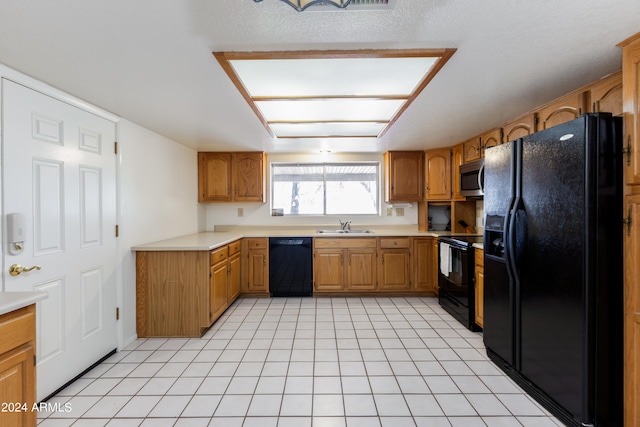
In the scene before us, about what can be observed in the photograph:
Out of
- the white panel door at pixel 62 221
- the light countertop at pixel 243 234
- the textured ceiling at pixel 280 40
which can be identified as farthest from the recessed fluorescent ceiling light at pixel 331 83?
the light countertop at pixel 243 234

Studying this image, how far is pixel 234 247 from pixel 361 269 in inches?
67.8

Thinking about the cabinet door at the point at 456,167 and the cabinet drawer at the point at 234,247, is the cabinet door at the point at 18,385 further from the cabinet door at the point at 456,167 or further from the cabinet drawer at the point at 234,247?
the cabinet door at the point at 456,167

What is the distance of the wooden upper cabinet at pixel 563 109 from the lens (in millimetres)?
1976

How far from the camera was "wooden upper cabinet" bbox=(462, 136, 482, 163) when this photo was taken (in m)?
3.34

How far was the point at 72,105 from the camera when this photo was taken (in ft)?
6.90

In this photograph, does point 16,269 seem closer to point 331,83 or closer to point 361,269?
point 331,83

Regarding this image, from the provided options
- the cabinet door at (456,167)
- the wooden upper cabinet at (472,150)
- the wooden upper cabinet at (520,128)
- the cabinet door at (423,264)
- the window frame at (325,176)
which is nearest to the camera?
the wooden upper cabinet at (520,128)

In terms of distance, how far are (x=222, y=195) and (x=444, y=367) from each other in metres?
3.47

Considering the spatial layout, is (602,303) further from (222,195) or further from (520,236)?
(222,195)

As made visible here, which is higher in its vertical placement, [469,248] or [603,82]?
[603,82]

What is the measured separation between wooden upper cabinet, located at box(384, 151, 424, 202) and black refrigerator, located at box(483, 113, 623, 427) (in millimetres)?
2162

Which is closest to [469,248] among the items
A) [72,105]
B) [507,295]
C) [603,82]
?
[507,295]

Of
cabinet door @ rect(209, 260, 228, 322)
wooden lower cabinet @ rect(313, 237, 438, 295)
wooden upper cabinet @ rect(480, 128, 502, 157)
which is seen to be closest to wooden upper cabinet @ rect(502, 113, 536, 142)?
wooden upper cabinet @ rect(480, 128, 502, 157)

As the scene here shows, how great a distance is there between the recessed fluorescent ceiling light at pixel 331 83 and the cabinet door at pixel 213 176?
5.39ft
